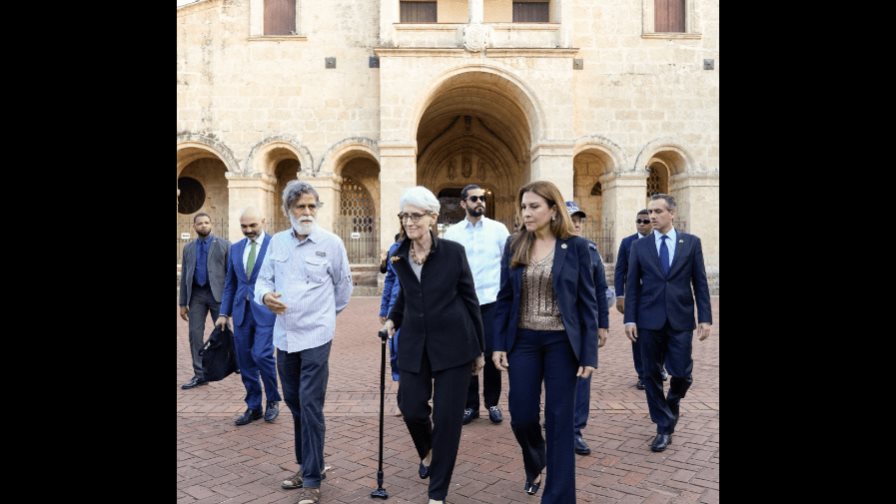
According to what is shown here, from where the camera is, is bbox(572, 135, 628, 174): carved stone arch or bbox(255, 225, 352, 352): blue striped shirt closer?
bbox(255, 225, 352, 352): blue striped shirt

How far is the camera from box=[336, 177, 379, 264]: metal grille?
63.7 feet

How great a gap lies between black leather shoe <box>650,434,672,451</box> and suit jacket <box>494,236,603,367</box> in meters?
1.57

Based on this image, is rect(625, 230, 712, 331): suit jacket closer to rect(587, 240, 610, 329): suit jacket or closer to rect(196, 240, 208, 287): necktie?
rect(587, 240, 610, 329): suit jacket

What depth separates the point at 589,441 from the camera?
15.3 ft

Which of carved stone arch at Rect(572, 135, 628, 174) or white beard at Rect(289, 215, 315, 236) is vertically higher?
carved stone arch at Rect(572, 135, 628, 174)

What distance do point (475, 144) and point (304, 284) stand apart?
1988cm

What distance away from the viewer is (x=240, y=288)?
537 centimetres

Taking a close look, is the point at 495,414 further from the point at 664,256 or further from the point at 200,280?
the point at 200,280

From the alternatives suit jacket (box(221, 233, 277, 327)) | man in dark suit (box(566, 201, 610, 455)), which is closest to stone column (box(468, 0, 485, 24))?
suit jacket (box(221, 233, 277, 327))

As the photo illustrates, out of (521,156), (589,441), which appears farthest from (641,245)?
(521,156)

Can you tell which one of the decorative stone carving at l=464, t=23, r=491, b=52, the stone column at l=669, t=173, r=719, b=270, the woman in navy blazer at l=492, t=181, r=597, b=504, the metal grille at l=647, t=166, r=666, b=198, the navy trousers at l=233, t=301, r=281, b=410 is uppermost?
the decorative stone carving at l=464, t=23, r=491, b=52

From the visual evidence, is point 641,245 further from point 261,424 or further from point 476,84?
point 476,84

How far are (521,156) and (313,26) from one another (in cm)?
849

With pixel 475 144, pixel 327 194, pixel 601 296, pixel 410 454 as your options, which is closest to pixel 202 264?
pixel 410 454
